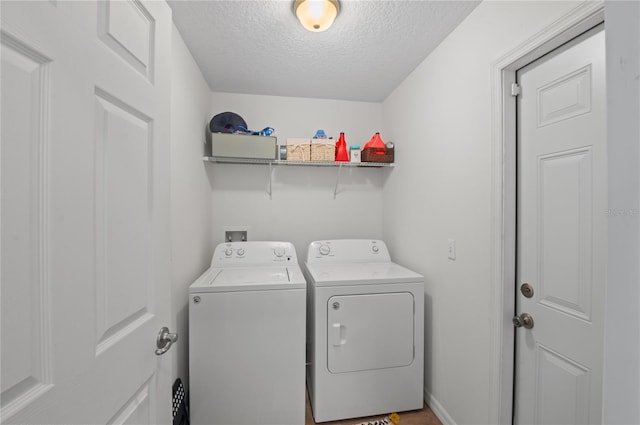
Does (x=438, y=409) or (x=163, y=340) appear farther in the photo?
(x=438, y=409)

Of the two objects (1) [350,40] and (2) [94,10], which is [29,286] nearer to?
(2) [94,10]

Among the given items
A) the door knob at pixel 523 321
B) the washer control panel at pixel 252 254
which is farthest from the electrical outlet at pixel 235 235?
the door knob at pixel 523 321

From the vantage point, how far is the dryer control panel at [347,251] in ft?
7.21

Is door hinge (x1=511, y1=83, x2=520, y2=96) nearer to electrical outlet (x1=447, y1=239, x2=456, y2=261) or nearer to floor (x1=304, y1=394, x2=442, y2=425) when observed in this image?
electrical outlet (x1=447, y1=239, x2=456, y2=261)

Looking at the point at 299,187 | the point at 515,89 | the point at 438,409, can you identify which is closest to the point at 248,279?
the point at 299,187

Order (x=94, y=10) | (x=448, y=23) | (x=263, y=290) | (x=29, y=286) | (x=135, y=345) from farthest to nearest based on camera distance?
(x=263, y=290)
(x=448, y=23)
(x=135, y=345)
(x=94, y=10)
(x=29, y=286)

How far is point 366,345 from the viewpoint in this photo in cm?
169

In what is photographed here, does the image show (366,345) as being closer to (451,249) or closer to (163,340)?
(451,249)

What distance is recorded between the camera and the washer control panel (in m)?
2.05

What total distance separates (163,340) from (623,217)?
1154 mm

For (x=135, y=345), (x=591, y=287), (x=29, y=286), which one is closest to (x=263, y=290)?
(x=135, y=345)

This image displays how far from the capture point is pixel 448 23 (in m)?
1.47

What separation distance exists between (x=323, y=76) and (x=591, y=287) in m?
2.08

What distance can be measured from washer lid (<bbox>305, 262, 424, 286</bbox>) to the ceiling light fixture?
153cm
